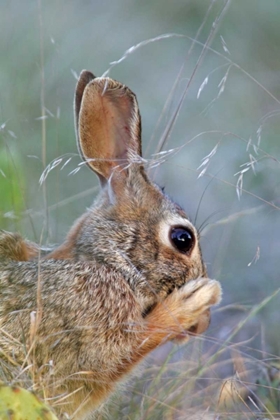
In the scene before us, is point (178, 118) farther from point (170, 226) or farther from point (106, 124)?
point (170, 226)

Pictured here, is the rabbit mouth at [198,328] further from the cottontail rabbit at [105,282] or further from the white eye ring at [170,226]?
the white eye ring at [170,226]

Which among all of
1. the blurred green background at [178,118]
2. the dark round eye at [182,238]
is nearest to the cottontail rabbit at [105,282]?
the dark round eye at [182,238]

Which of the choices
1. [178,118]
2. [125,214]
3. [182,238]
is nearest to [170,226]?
[182,238]

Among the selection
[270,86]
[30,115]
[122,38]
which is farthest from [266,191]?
[122,38]

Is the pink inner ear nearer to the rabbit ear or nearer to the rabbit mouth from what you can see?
the rabbit ear

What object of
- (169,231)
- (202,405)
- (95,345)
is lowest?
(202,405)

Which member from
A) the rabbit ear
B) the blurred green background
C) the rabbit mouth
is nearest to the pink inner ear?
the rabbit ear

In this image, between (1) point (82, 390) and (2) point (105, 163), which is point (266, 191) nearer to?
(2) point (105, 163)
